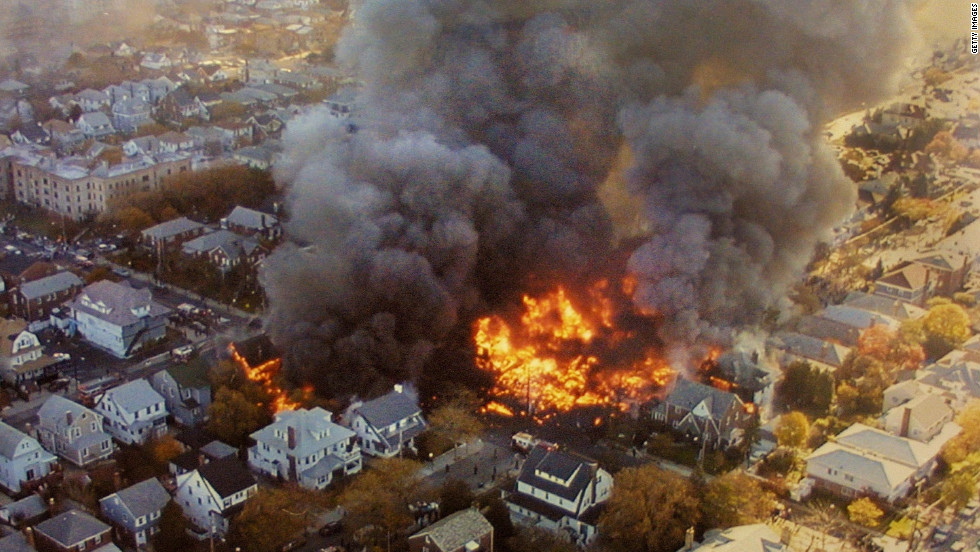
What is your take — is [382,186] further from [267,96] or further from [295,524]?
[267,96]

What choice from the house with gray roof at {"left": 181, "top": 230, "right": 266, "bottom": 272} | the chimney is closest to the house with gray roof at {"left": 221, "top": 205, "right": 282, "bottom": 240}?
the house with gray roof at {"left": 181, "top": 230, "right": 266, "bottom": 272}

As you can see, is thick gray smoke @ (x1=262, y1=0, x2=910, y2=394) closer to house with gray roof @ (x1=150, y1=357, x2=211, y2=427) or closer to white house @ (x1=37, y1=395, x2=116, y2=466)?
house with gray roof @ (x1=150, y1=357, x2=211, y2=427)

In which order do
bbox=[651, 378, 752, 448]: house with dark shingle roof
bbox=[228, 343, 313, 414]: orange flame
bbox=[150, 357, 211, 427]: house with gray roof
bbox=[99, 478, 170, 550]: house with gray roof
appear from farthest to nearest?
1. bbox=[150, 357, 211, 427]: house with gray roof
2. bbox=[228, 343, 313, 414]: orange flame
3. bbox=[651, 378, 752, 448]: house with dark shingle roof
4. bbox=[99, 478, 170, 550]: house with gray roof

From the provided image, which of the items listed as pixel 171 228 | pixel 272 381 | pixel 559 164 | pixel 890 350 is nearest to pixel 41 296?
pixel 171 228

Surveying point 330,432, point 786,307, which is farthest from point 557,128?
point 330,432

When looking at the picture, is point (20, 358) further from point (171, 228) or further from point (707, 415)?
point (707, 415)

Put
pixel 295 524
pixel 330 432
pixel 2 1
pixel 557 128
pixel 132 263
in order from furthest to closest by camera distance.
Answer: pixel 2 1 → pixel 132 263 → pixel 557 128 → pixel 330 432 → pixel 295 524

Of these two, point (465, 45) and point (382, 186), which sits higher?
point (465, 45)
